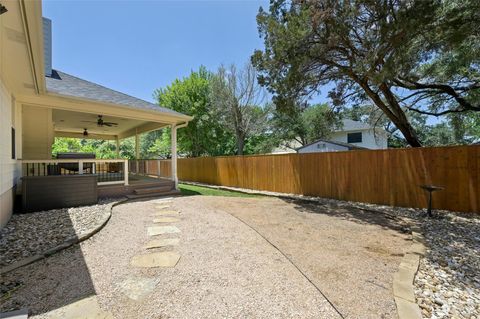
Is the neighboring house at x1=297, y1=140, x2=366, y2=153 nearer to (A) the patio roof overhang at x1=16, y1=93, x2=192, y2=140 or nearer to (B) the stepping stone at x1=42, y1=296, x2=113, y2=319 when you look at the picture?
(A) the patio roof overhang at x1=16, y1=93, x2=192, y2=140

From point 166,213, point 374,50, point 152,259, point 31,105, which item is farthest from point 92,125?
point 374,50

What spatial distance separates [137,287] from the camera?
252 cm

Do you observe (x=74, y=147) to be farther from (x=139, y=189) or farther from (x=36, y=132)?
(x=139, y=189)

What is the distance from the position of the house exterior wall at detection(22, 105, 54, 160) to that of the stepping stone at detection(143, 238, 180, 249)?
696cm

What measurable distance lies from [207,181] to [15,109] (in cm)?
869

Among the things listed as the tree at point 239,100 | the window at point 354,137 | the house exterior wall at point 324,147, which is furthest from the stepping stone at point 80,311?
the window at point 354,137

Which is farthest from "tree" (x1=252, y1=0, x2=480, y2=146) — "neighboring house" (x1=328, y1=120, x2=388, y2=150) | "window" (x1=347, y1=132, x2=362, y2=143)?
"window" (x1=347, y1=132, x2=362, y2=143)

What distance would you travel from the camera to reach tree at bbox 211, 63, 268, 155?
1752 centimetres

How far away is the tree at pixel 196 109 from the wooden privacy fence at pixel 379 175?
32.6ft

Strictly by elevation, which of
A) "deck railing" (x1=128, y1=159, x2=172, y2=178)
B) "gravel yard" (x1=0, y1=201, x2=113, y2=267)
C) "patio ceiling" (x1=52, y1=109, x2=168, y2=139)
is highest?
"patio ceiling" (x1=52, y1=109, x2=168, y2=139)

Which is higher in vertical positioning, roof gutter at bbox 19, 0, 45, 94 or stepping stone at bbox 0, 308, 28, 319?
roof gutter at bbox 19, 0, 45, 94

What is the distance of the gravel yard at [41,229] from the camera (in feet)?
11.2

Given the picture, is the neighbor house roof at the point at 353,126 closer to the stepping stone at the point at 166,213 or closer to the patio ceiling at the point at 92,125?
the patio ceiling at the point at 92,125

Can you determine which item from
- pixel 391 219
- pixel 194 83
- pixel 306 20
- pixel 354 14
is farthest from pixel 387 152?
pixel 194 83
